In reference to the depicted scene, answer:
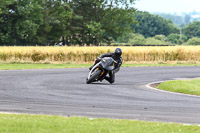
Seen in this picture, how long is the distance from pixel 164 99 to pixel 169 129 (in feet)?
18.8

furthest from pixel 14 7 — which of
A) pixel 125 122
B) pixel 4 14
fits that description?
pixel 125 122

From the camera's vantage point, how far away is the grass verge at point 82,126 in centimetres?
859

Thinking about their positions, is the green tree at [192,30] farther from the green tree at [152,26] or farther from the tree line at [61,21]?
the tree line at [61,21]

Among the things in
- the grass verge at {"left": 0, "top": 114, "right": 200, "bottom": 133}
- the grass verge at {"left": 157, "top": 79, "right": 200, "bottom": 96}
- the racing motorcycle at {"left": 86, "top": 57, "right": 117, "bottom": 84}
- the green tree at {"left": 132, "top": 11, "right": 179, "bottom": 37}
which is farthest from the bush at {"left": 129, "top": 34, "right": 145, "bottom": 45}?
the grass verge at {"left": 0, "top": 114, "right": 200, "bottom": 133}

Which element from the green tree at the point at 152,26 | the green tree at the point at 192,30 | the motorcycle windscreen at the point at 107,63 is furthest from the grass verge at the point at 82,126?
the green tree at the point at 192,30

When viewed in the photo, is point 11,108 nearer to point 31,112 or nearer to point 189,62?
point 31,112

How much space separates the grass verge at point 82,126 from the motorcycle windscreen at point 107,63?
8.53 meters

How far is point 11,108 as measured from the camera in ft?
39.5

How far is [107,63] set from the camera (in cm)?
1859

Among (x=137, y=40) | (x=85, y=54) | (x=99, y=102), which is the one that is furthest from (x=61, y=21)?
(x=99, y=102)

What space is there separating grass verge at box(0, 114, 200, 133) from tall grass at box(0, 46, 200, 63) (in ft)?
91.7

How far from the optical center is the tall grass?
37.7 m

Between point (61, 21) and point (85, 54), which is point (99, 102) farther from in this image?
point (61, 21)

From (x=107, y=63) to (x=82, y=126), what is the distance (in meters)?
9.69
